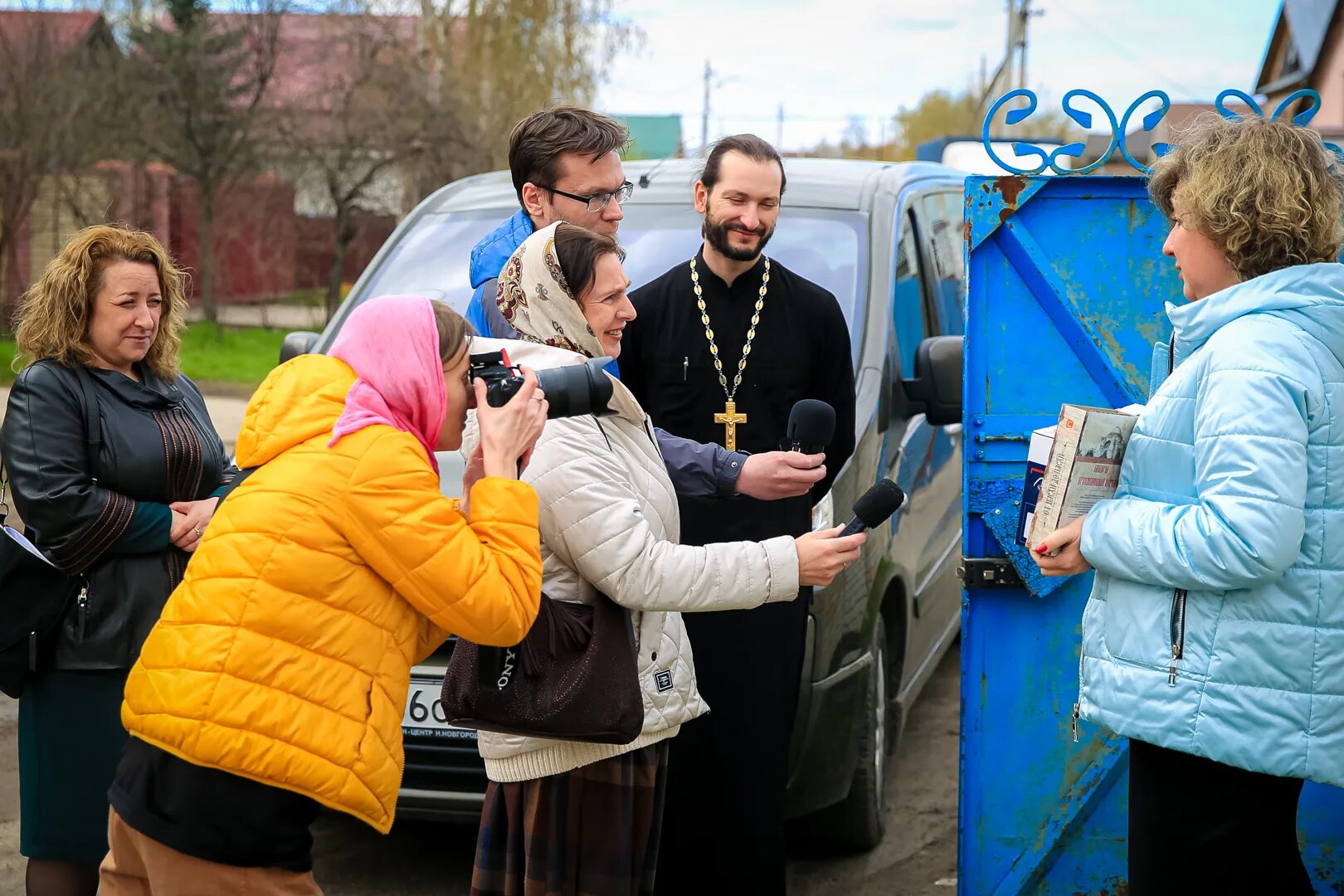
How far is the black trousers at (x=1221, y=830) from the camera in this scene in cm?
250

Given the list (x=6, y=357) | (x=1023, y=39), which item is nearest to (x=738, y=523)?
(x=6, y=357)

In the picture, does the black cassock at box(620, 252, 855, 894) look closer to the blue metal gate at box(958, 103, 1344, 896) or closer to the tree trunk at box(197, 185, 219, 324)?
the blue metal gate at box(958, 103, 1344, 896)

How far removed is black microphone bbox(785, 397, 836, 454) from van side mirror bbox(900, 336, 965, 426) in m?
1.17

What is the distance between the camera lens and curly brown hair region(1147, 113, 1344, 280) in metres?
2.47

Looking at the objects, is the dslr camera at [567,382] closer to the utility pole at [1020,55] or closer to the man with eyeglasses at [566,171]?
the man with eyeglasses at [566,171]

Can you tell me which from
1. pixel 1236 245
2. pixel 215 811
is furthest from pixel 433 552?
pixel 1236 245

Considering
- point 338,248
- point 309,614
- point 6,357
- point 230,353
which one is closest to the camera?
point 309,614

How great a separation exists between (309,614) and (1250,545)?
154 centimetres

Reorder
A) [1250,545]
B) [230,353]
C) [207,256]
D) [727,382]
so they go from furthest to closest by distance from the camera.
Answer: [207,256], [230,353], [727,382], [1250,545]

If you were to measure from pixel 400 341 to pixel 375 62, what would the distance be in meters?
23.2

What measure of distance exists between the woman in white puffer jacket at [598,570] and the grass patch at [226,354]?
15214 mm

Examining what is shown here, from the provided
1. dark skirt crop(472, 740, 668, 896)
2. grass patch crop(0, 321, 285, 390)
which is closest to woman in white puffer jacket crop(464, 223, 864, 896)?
dark skirt crop(472, 740, 668, 896)

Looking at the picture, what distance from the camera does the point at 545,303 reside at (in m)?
2.74

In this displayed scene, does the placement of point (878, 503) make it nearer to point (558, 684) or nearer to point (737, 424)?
point (558, 684)
